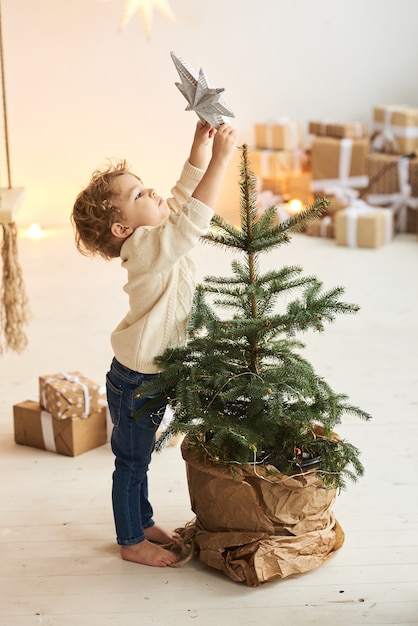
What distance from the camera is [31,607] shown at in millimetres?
1981

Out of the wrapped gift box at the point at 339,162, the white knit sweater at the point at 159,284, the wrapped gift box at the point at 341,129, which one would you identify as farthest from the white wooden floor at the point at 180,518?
the wrapped gift box at the point at 341,129

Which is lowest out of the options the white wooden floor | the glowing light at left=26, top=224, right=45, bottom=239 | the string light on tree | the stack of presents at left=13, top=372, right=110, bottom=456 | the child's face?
the white wooden floor

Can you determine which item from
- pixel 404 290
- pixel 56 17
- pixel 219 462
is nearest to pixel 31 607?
pixel 219 462

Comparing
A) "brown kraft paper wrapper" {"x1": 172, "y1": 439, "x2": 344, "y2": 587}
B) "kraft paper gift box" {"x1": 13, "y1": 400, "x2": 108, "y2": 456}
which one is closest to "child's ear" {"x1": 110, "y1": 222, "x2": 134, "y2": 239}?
"brown kraft paper wrapper" {"x1": 172, "y1": 439, "x2": 344, "y2": 587}

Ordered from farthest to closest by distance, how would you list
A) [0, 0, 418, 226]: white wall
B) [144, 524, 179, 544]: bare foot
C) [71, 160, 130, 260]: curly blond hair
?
1. [0, 0, 418, 226]: white wall
2. [144, 524, 179, 544]: bare foot
3. [71, 160, 130, 260]: curly blond hair

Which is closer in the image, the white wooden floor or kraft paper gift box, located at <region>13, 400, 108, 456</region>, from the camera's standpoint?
the white wooden floor

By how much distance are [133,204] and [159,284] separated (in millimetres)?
186

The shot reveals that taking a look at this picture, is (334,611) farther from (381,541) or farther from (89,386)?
(89,386)

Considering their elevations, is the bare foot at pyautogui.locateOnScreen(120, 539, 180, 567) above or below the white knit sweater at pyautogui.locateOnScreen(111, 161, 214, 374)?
below

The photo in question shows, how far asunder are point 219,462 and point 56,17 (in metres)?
4.19

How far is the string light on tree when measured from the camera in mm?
5398

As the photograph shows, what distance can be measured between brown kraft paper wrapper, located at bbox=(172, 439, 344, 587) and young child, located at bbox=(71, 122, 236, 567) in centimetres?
14

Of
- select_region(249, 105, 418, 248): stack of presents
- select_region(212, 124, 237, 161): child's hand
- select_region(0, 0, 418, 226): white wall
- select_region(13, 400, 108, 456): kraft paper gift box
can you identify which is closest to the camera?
select_region(212, 124, 237, 161): child's hand

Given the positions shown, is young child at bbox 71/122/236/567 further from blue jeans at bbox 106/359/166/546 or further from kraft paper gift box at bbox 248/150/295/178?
kraft paper gift box at bbox 248/150/295/178
